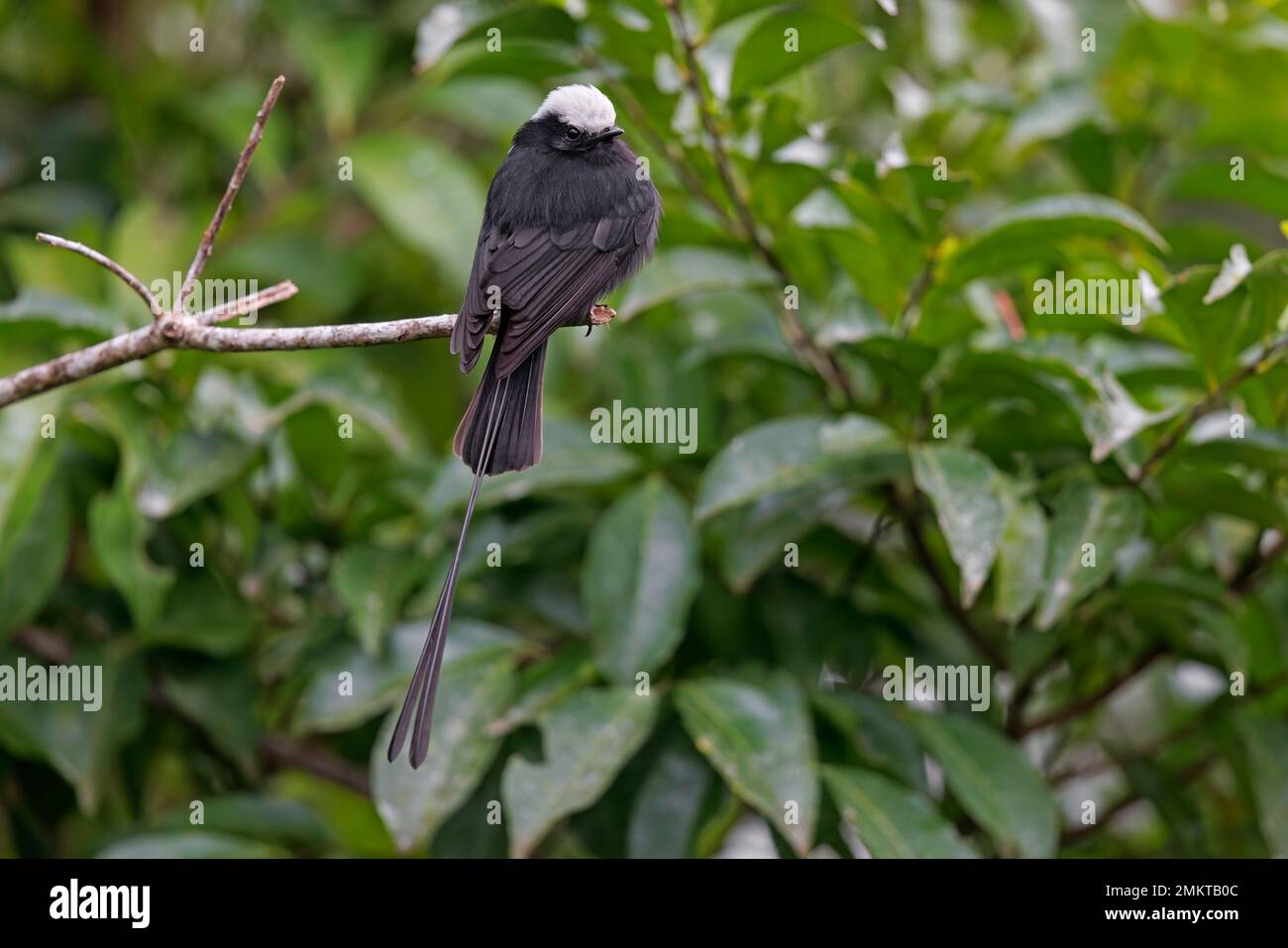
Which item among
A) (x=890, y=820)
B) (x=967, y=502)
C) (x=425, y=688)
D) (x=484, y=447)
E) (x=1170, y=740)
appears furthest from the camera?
(x=1170, y=740)

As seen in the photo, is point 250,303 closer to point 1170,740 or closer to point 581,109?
point 581,109

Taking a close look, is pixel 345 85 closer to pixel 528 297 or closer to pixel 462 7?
pixel 462 7

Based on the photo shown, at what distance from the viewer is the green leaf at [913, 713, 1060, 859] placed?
7.41ft

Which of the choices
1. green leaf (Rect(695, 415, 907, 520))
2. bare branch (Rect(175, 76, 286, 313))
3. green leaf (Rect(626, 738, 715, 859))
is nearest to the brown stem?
green leaf (Rect(695, 415, 907, 520))

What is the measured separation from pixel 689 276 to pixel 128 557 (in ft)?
3.50

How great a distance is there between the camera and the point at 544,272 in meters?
1.41

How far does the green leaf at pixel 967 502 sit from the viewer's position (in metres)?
2.01

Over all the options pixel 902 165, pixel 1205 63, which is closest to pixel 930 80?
pixel 1205 63

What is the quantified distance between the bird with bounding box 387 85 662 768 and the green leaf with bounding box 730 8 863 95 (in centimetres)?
69

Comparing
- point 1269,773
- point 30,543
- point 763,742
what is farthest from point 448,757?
point 1269,773

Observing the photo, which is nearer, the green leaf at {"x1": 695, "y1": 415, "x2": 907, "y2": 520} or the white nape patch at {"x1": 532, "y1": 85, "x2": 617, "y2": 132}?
the white nape patch at {"x1": 532, "y1": 85, "x2": 617, "y2": 132}

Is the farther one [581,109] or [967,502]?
[967,502]

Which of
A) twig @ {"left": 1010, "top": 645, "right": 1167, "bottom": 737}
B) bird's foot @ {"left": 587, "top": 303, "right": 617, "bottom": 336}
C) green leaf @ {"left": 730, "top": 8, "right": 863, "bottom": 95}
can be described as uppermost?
green leaf @ {"left": 730, "top": 8, "right": 863, "bottom": 95}

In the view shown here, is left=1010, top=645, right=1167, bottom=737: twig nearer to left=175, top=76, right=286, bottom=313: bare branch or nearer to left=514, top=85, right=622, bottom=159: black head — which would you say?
left=514, top=85, right=622, bottom=159: black head
